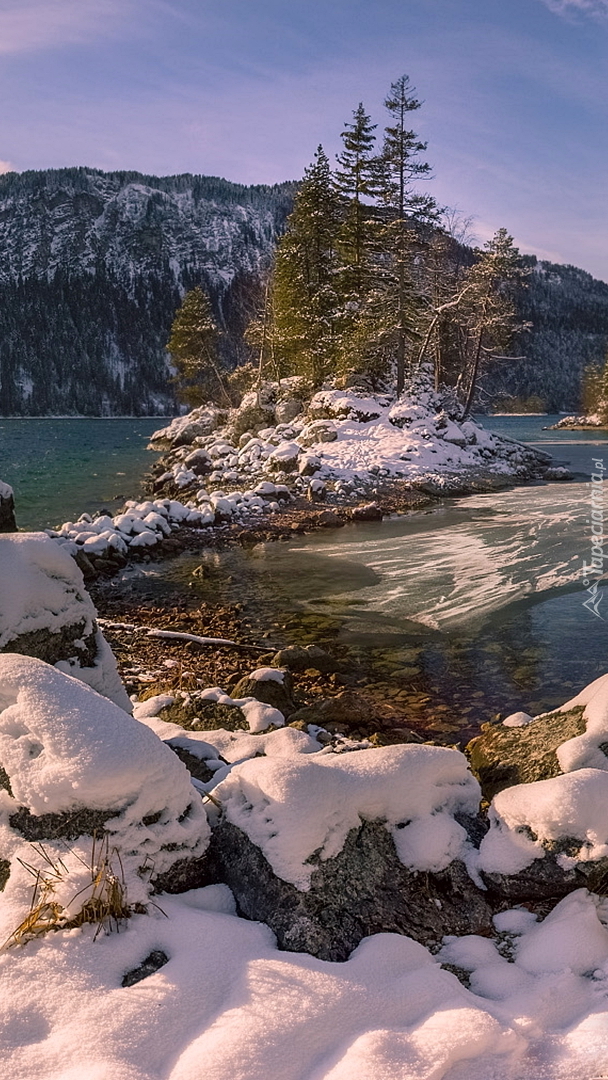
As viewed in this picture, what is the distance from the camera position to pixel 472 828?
390 centimetres

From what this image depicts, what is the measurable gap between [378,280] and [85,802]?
113ft

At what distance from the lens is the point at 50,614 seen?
17.0ft

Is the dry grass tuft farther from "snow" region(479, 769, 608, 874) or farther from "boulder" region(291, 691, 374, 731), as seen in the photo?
"boulder" region(291, 691, 374, 731)

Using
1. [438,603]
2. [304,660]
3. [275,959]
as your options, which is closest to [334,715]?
[304,660]

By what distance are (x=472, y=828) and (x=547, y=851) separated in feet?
1.68

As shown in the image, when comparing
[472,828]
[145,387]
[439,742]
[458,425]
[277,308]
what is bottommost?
[439,742]

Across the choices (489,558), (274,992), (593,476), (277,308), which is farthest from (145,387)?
(274,992)

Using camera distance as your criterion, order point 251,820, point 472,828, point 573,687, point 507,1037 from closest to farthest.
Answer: point 507,1037 < point 251,820 < point 472,828 < point 573,687

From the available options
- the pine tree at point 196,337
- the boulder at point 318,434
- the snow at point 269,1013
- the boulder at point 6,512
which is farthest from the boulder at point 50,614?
the pine tree at point 196,337

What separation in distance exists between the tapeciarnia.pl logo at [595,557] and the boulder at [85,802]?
31.9ft

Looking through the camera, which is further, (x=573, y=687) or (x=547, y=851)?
(x=573, y=687)

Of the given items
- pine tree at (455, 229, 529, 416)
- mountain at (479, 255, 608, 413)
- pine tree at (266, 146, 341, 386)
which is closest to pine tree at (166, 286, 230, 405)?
pine tree at (266, 146, 341, 386)

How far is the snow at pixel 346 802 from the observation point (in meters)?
3.30

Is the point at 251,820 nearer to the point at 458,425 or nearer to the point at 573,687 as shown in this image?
the point at 573,687
